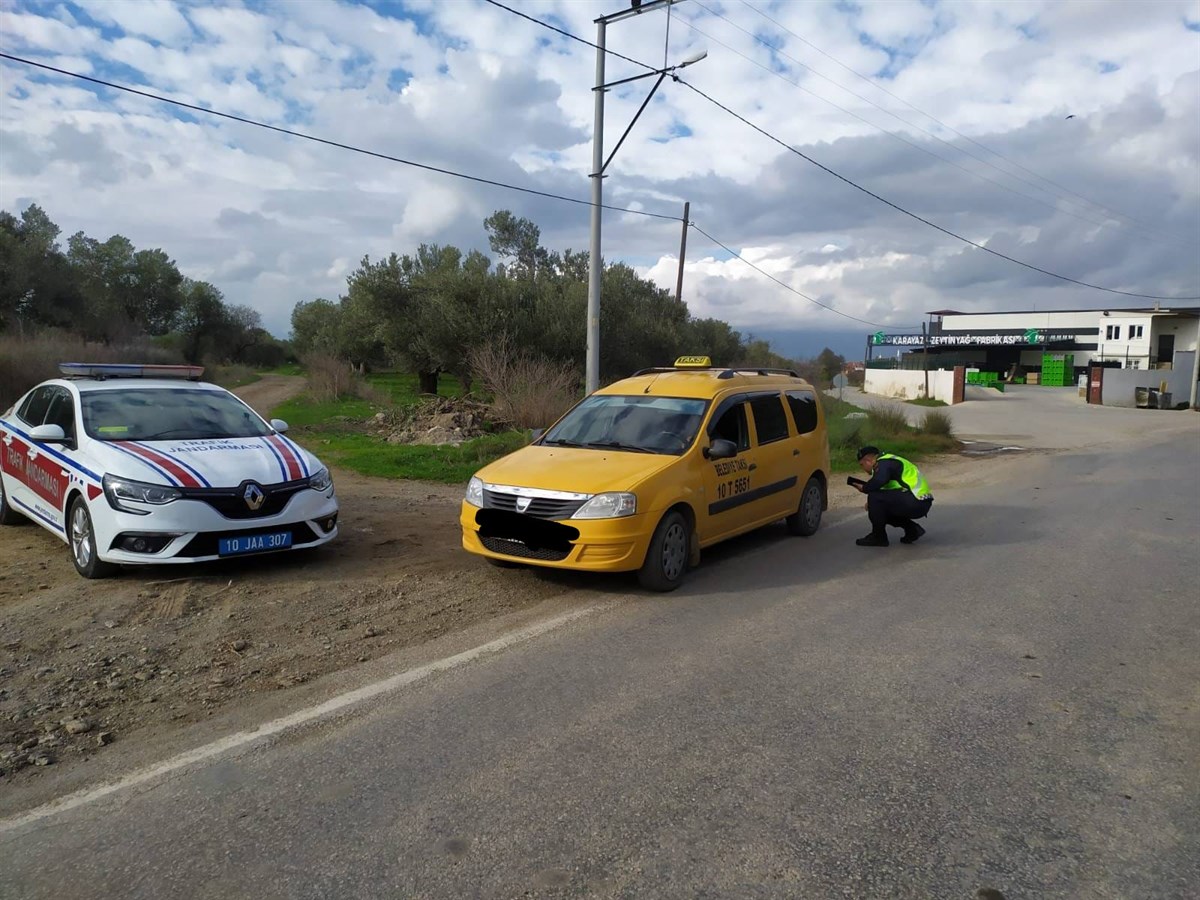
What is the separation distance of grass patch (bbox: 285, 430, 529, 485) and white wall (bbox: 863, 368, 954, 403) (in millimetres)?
38330

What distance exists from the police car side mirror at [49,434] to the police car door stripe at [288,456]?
1606 mm

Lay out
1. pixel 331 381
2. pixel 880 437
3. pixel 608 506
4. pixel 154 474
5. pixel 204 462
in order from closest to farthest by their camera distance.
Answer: pixel 608 506, pixel 154 474, pixel 204 462, pixel 880 437, pixel 331 381

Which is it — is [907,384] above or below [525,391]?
above

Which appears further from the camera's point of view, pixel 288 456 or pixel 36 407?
pixel 36 407

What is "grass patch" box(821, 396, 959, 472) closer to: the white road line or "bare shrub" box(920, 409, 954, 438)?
"bare shrub" box(920, 409, 954, 438)

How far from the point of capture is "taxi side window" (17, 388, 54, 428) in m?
8.38

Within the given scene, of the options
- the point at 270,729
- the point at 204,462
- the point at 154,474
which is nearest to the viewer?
the point at 270,729

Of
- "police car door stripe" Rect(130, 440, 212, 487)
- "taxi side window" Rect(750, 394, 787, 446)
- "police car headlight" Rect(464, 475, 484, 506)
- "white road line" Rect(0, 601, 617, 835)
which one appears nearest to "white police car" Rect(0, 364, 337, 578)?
"police car door stripe" Rect(130, 440, 212, 487)

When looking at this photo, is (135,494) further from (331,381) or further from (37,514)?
(331,381)

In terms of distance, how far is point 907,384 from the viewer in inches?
2248

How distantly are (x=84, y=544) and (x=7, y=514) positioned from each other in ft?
9.62

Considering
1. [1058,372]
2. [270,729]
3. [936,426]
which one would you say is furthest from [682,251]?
[1058,372]

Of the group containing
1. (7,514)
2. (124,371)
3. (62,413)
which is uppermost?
(124,371)

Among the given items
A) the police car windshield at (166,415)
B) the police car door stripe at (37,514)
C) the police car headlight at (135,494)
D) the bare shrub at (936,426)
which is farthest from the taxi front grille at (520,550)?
the bare shrub at (936,426)
